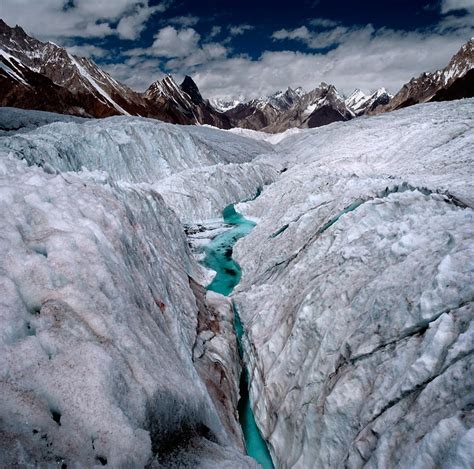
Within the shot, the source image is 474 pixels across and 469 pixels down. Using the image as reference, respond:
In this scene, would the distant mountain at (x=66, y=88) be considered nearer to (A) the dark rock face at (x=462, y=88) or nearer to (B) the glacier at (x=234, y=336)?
(A) the dark rock face at (x=462, y=88)

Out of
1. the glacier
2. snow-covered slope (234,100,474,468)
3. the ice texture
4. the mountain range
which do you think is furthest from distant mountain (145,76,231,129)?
the ice texture

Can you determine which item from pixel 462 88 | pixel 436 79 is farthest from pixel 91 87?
pixel 436 79

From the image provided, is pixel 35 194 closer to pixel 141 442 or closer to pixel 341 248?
pixel 141 442

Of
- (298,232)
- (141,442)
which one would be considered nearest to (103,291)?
(141,442)

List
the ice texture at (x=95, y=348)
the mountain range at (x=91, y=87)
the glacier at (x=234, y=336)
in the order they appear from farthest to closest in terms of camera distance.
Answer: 1. the mountain range at (x=91, y=87)
2. the glacier at (x=234, y=336)
3. the ice texture at (x=95, y=348)

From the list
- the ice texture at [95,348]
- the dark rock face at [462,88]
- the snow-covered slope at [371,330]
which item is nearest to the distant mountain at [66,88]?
the dark rock face at [462,88]

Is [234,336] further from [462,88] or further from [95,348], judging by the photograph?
[462,88]
